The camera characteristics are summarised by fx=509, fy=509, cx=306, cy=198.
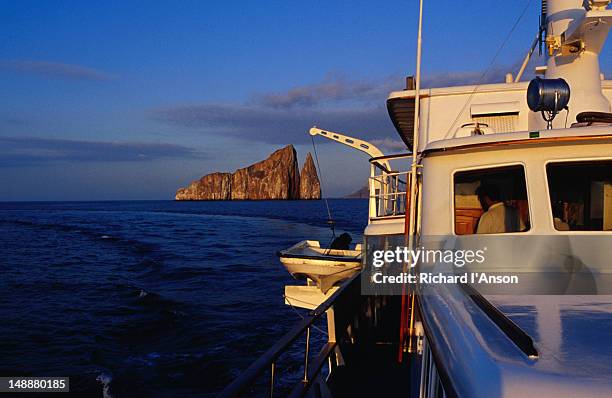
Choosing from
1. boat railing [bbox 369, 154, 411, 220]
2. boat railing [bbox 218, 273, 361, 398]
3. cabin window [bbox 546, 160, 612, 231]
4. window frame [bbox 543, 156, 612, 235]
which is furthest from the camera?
boat railing [bbox 369, 154, 411, 220]

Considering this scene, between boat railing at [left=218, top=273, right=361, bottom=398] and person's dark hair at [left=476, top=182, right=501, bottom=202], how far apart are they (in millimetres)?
1815

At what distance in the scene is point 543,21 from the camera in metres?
7.98

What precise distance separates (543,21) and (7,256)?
114 ft

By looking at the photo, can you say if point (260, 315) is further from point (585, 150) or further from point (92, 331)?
point (585, 150)

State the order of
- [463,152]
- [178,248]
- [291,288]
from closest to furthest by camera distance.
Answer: [463,152], [291,288], [178,248]

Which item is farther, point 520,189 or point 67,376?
point 67,376

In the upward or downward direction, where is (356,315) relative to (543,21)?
downward

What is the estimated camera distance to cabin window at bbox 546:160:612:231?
4289 mm

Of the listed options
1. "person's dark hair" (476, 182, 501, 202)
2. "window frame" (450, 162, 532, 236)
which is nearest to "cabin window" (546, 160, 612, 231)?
"window frame" (450, 162, 532, 236)

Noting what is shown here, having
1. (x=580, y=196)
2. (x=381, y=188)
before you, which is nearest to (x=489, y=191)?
(x=580, y=196)

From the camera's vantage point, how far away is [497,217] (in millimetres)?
4531

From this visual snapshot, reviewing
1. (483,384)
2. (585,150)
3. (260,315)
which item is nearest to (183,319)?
(260,315)

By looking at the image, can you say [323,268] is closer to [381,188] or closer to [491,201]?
[381,188]

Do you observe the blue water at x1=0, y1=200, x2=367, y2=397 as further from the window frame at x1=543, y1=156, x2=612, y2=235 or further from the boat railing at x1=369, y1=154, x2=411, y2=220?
the window frame at x1=543, y1=156, x2=612, y2=235
